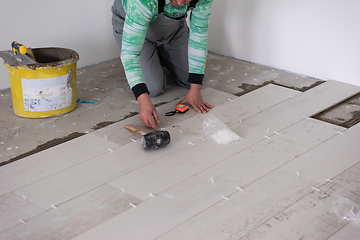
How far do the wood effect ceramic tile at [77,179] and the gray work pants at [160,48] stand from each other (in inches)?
34.8

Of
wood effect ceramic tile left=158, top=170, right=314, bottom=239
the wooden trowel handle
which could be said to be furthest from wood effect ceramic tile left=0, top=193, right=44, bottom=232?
the wooden trowel handle

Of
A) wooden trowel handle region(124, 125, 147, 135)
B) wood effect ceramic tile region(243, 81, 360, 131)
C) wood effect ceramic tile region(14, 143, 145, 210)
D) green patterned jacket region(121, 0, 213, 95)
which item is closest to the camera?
wood effect ceramic tile region(14, 143, 145, 210)

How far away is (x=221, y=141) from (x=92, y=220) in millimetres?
880

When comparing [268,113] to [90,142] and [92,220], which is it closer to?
[90,142]

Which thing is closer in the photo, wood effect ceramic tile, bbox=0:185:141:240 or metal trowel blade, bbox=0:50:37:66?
wood effect ceramic tile, bbox=0:185:141:240

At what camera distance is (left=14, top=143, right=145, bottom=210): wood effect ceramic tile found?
1614mm

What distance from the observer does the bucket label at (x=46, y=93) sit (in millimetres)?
2213

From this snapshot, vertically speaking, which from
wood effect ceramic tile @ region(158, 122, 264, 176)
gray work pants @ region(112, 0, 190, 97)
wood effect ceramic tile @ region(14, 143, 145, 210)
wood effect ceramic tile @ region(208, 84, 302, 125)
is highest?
gray work pants @ region(112, 0, 190, 97)

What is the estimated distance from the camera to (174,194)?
163 centimetres

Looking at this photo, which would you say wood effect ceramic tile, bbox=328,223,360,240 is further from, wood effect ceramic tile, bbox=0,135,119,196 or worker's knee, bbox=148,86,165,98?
worker's knee, bbox=148,86,165,98

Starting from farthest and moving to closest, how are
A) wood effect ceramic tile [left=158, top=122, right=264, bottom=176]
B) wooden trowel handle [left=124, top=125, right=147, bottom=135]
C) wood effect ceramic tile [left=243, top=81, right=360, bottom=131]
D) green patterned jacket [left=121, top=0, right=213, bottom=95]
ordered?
1. wood effect ceramic tile [left=243, top=81, right=360, bottom=131]
2. wooden trowel handle [left=124, top=125, right=147, bottom=135]
3. green patterned jacket [left=121, top=0, right=213, bottom=95]
4. wood effect ceramic tile [left=158, top=122, right=264, bottom=176]

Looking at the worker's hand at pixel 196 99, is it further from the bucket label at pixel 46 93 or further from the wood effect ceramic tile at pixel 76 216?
the wood effect ceramic tile at pixel 76 216

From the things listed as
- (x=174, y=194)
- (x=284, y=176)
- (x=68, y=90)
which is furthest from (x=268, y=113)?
(x=68, y=90)

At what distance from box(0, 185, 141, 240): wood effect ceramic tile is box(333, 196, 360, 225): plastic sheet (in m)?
0.83
